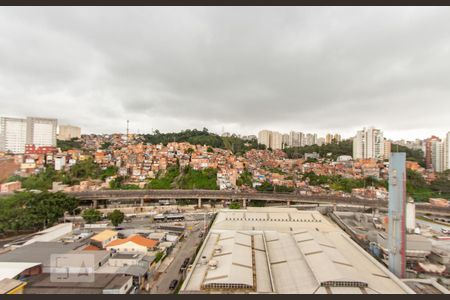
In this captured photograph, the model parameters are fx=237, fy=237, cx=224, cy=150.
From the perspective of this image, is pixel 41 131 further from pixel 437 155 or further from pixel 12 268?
pixel 437 155

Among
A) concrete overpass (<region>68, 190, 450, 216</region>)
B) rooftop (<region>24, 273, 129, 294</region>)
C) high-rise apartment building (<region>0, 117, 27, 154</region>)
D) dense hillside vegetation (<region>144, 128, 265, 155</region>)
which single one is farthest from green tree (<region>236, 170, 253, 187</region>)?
high-rise apartment building (<region>0, 117, 27, 154</region>)

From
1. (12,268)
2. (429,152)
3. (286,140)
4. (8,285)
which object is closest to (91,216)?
(12,268)

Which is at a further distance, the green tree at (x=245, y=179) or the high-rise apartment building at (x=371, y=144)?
the high-rise apartment building at (x=371, y=144)

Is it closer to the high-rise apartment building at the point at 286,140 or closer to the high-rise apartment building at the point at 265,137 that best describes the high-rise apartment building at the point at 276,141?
the high-rise apartment building at the point at 265,137

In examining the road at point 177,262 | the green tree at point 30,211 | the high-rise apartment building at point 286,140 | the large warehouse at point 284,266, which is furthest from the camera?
the high-rise apartment building at point 286,140

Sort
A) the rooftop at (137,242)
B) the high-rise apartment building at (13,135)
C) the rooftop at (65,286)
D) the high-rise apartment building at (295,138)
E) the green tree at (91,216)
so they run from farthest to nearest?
the high-rise apartment building at (295,138), the high-rise apartment building at (13,135), the green tree at (91,216), the rooftop at (137,242), the rooftop at (65,286)

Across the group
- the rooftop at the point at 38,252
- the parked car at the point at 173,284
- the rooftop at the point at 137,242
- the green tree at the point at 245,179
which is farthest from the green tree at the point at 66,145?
the parked car at the point at 173,284
